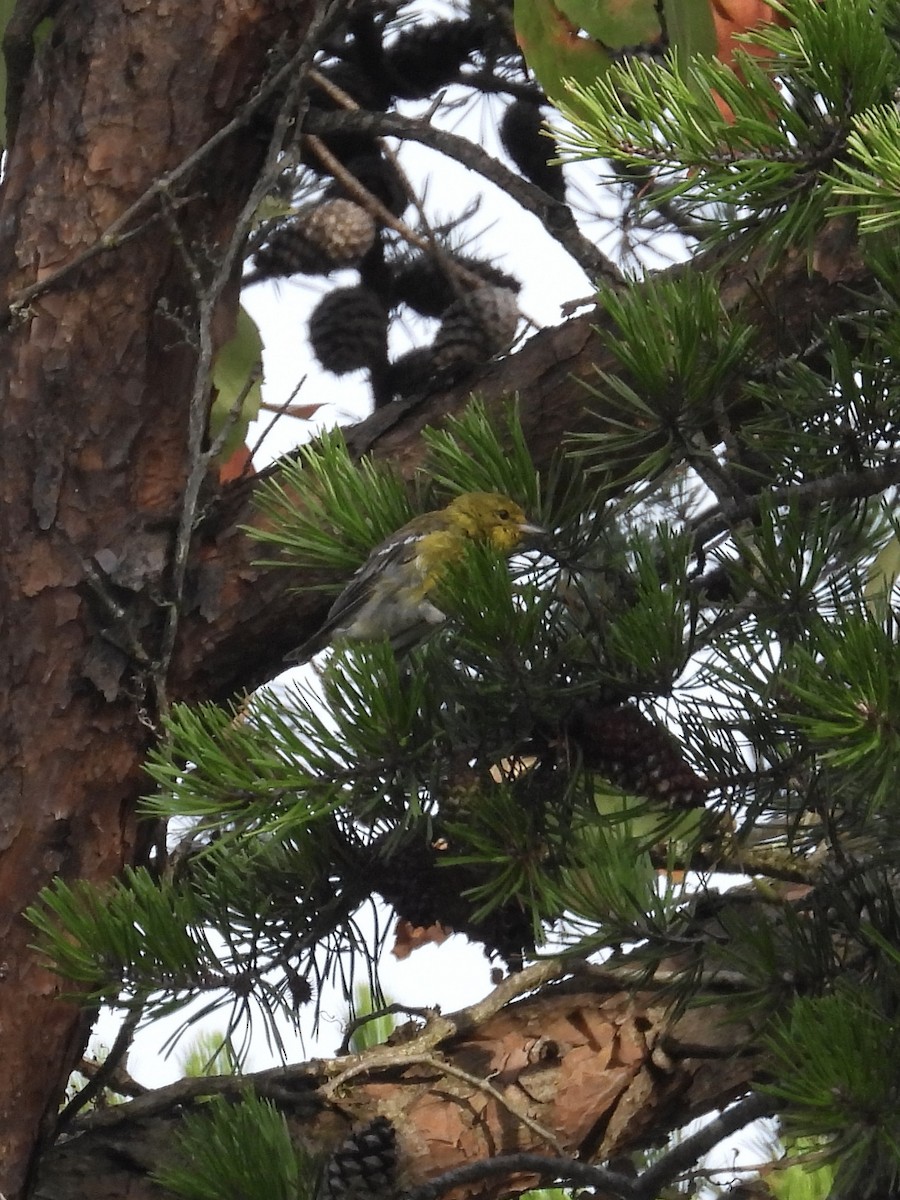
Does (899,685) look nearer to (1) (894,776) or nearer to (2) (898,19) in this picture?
(1) (894,776)

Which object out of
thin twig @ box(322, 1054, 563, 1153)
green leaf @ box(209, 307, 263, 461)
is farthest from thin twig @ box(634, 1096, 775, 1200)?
green leaf @ box(209, 307, 263, 461)

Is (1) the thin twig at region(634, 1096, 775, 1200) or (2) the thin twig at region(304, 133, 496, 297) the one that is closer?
(1) the thin twig at region(634, 1096, 775, 1200)

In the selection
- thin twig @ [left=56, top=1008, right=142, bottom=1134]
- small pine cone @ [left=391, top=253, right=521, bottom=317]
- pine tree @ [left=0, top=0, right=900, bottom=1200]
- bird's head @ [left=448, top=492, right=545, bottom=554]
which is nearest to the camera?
pine tree @ [left=0, top=0, right=900, bottom=1200]

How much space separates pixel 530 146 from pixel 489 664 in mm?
838

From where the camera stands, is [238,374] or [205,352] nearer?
[205,352]

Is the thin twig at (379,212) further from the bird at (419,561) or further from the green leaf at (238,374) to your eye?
the bird at (419,561)

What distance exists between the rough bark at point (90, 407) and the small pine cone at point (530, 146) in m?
0.33

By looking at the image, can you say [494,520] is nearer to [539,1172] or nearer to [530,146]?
[539,1172]

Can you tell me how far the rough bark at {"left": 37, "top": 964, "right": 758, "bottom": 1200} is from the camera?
2.92 feet

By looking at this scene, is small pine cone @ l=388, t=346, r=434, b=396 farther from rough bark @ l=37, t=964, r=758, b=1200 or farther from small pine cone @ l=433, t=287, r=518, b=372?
rough bark @ l=37, t=964, r=758, b=1200

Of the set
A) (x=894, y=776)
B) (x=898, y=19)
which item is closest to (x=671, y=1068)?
(x=894, y=776)

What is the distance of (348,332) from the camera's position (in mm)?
1262

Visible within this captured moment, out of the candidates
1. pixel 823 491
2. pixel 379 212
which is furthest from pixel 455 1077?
pixel 379 212

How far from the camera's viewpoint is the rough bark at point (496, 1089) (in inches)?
35.0
